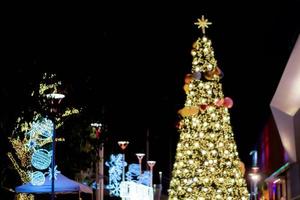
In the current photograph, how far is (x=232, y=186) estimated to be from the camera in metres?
26.0

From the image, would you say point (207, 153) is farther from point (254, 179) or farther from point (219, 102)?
point (254, 179)

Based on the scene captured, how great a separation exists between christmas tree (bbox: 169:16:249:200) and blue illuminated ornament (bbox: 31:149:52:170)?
9.04m

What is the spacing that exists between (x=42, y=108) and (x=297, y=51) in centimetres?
554

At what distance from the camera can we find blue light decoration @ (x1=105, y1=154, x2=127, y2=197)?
33.8m

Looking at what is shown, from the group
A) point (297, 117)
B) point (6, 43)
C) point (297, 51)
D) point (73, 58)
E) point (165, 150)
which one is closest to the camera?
point (6, 43)

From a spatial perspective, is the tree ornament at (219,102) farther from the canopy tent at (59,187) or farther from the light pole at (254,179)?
the light pole at (254,179)

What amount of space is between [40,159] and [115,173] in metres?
17.2

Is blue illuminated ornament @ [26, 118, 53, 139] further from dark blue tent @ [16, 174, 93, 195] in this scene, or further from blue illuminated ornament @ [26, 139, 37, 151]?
dark blue tent @ [16, 174, 93, 195]

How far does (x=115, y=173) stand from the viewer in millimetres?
34688

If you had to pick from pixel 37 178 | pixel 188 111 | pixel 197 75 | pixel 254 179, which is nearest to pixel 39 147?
pixel 37 178

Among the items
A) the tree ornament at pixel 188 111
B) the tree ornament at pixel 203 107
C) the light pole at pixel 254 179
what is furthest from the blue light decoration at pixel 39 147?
the light pole at pixel 254 179

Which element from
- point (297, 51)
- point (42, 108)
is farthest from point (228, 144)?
point (42, 108)

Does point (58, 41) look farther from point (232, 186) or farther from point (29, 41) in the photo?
point (232, 186)

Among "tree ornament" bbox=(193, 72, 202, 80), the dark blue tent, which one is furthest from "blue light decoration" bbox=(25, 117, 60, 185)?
"tree ornament" bbox=(193, 72, 202, 80)
